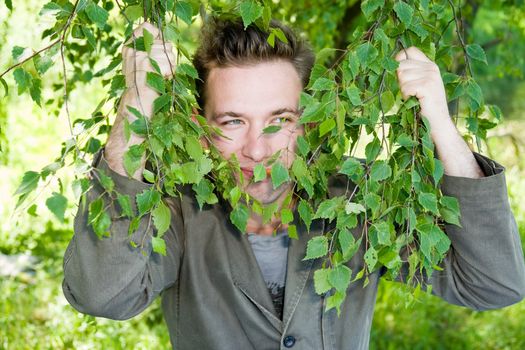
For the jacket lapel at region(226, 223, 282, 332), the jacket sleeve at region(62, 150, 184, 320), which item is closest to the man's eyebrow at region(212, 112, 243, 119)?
the jacket lapel at region(226, 223, 282, 332)

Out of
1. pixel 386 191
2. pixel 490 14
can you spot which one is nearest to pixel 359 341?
pixel 386 191

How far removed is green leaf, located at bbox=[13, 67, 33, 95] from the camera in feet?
4.28

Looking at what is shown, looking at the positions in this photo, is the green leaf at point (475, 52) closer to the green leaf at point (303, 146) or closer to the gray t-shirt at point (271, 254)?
the green leaf at point (303, 146)

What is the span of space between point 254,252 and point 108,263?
52 centimetres

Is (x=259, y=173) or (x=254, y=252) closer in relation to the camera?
(x=259, y=173)

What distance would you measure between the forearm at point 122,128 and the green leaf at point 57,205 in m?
0.31

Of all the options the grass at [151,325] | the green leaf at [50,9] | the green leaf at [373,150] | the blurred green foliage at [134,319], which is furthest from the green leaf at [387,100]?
the grass at [151,325]

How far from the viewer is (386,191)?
1.49 meters

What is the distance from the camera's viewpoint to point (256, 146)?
1.86 metres

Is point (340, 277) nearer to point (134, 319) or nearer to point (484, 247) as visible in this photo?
point (484, 247)

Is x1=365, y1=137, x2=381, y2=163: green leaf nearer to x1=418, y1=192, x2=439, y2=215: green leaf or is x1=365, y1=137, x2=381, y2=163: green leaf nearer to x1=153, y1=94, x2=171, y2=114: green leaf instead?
x1=418, y1=192, x2=439, y2=215: green leaf

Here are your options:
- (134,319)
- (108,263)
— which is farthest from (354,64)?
(134,319)

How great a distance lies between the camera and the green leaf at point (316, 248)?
4.69 ft

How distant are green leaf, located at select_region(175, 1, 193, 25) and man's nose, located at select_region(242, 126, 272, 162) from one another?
0.52 m
